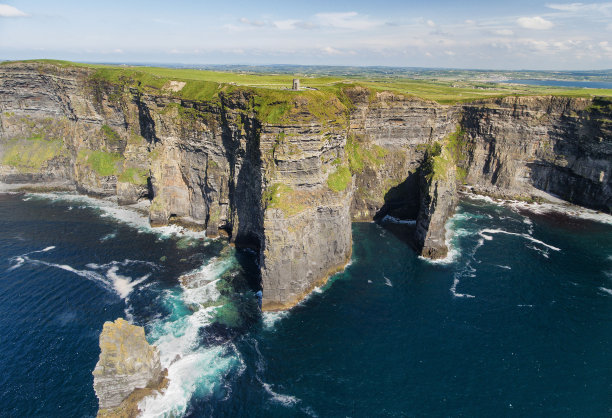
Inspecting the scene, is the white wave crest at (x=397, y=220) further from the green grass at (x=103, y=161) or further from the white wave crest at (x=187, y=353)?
the green grass at (x=103, y=161)

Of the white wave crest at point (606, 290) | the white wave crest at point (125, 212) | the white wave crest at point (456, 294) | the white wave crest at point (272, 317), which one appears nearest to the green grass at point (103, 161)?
the white wave crest at point (125, 212)

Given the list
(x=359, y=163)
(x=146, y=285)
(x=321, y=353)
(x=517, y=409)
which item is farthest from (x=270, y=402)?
(x=359, y=163)

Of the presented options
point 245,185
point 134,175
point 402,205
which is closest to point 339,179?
point 245,185

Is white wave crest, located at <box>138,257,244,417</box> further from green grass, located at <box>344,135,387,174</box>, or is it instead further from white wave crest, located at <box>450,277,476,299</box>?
green grass, located at <box>344,135,387,174</box>

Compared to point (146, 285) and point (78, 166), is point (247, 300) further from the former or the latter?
point (78, 166)

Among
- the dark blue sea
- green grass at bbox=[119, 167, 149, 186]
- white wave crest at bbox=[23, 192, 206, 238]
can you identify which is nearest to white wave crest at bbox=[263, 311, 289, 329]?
the dark blue sea
